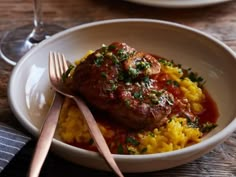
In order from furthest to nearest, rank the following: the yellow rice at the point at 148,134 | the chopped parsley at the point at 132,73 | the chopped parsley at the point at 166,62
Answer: the chopped parsley at the point at 166,62 < the chopped parsley at the point at 132,73 < the yellow rice at the point at 148,134

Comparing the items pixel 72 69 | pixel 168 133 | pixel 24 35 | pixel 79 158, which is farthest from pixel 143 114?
pixel 24 35

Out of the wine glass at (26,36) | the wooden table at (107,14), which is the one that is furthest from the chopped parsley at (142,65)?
the wine glass at (26,36)

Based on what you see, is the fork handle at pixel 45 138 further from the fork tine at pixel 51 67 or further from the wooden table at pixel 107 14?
the wooden table at pixel 107 14

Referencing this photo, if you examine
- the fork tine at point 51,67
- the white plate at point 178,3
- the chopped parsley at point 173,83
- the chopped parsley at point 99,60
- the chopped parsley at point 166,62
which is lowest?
the fork tine at point 51,67

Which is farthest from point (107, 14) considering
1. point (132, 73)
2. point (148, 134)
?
point (148, 134)

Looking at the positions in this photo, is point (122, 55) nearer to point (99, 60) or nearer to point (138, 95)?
point (99, 60)

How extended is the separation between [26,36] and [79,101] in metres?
0.92

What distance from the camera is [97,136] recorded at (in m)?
1.69

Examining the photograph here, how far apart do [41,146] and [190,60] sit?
948 millimetres

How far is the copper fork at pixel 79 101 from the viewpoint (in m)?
1.60

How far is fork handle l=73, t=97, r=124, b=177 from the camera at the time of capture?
1.57 meters

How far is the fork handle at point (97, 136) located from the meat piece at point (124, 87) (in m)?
0.03

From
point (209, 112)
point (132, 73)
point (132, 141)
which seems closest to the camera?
point (132, 141)

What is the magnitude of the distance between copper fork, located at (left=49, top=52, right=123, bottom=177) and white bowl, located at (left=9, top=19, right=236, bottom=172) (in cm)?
3
